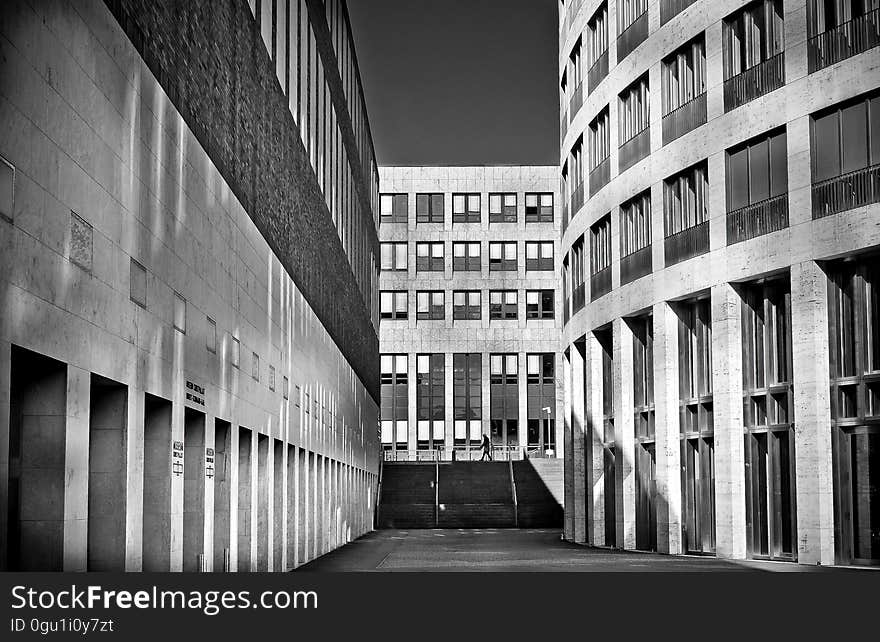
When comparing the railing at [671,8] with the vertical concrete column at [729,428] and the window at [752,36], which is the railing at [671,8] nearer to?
the window at [752,36]

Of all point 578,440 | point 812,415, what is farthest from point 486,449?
point 812,415

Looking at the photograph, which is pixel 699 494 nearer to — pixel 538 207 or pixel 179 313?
pixel 179 313

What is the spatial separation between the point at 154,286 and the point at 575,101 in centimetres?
3098

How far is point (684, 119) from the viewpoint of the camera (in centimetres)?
3603

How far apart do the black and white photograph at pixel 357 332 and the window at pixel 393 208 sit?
25333mm

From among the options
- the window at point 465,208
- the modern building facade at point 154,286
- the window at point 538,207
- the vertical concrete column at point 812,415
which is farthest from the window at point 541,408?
the vertical concrete column at point 812,415

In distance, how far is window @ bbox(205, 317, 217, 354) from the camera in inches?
833

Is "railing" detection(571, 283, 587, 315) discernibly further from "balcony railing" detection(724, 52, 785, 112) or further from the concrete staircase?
the concrete staircase

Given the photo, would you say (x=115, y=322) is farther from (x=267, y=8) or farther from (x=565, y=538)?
Answer: (x=565, y=538)

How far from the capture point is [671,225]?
3678 centimetres

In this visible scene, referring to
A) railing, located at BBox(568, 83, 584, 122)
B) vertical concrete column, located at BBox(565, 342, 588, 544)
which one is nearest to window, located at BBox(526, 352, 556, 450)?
vertical concrete column, located at BBox(565, 342, 588, 544)

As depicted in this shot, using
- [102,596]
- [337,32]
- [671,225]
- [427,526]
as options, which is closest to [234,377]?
[102,596]

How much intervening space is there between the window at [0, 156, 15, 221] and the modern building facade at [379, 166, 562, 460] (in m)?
77.3

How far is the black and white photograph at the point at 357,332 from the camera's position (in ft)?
38.4
